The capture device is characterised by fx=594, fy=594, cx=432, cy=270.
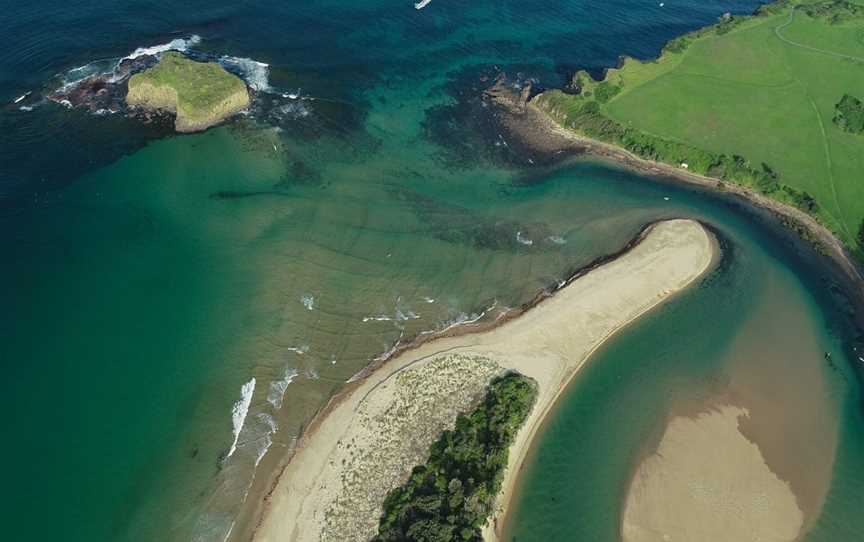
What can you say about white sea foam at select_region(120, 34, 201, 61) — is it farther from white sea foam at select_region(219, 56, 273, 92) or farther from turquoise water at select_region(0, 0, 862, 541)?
white sea foam at select_region(219, 56, 273, 92)

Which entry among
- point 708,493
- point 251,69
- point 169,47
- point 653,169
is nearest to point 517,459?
point 708,493

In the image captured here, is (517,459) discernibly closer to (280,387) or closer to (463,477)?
(463,477)

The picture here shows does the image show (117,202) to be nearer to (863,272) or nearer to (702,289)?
(702,289)

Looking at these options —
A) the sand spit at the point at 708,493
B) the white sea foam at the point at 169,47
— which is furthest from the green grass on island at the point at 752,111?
the white sea foam at the point at 169,47

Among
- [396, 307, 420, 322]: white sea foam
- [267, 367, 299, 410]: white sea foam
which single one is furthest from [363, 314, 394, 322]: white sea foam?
[267, 367, 299, 410]: white sea foam

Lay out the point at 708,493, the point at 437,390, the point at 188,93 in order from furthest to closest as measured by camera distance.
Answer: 1. the point at 188,93
2. the point at 437,390
3. the point at 708,493

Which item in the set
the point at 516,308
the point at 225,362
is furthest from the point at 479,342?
the point at 225,362
